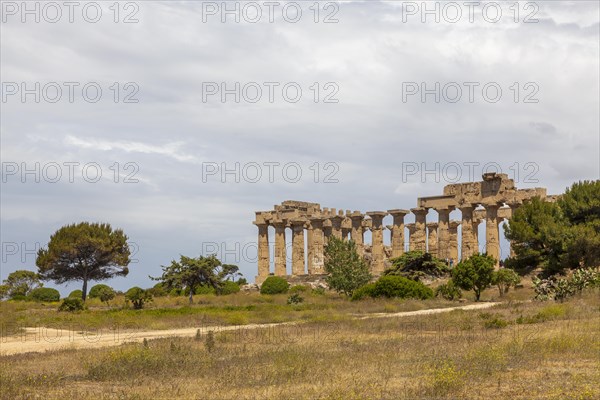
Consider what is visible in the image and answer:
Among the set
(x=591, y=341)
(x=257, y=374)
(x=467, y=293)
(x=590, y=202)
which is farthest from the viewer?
(x=467, y=293)

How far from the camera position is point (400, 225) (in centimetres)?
6362

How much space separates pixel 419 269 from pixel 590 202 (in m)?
13.3

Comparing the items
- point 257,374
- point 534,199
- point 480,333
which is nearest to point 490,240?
point 534,199

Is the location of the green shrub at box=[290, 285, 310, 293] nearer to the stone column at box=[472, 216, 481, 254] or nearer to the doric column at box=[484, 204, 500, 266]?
the stone column at box=[472, 216, 481, 254]

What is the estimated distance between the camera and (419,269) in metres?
54.1

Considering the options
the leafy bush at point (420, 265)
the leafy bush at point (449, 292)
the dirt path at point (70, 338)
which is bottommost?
the dirt path at point (70, 338)

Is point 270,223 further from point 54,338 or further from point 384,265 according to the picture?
point 54,338

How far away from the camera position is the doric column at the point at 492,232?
56.6 m

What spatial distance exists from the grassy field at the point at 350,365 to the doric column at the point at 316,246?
136 ft

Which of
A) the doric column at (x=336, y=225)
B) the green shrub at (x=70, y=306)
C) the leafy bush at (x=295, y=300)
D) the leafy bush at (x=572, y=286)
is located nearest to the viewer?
the leafy bush at (x=572, y=286)

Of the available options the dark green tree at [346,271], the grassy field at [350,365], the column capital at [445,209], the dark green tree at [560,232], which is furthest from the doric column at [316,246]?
the grassy field at [350,365]

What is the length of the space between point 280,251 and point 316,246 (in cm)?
359

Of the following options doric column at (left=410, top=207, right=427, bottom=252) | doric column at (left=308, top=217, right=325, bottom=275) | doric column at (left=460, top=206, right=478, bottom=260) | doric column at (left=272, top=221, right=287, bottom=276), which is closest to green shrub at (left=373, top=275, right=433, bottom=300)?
doric column at (left=460, top=206, right=478, bottom=260)

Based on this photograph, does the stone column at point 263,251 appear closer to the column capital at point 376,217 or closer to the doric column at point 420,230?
the column capital at point 376,217
